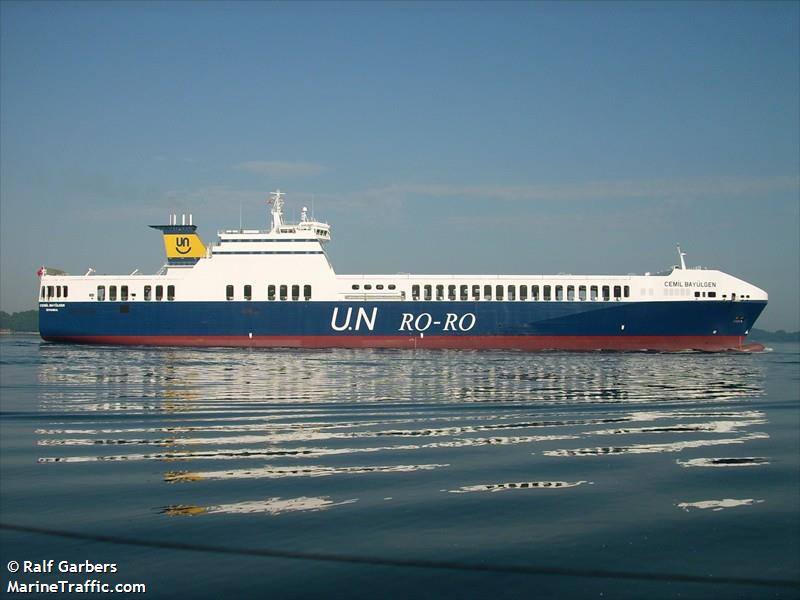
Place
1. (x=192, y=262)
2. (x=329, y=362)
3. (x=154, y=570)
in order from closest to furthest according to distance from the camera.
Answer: (x=154, y=570)
(x=329, y=362)
(x=192, y=262)

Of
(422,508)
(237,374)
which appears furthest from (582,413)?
(237,374)

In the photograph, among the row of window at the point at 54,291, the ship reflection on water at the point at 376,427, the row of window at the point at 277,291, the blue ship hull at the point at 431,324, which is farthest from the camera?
the row of window at the point at 54,291

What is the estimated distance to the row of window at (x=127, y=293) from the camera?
151ft

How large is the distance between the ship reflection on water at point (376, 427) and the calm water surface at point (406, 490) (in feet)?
0.18

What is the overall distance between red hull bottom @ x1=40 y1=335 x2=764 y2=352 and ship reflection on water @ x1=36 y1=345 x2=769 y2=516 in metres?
20.7

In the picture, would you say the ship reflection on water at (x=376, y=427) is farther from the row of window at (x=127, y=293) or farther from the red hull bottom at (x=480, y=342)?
the row of window at (x=127, y=293)

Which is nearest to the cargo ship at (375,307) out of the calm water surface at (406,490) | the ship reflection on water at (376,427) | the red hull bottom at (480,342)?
the red hull bottom at (480,342)

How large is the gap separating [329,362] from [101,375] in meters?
10.1

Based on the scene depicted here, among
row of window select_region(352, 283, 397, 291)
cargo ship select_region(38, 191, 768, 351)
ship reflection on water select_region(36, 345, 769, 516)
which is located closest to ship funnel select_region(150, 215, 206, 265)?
cargo ship select_region(38, 191, 768, 351)

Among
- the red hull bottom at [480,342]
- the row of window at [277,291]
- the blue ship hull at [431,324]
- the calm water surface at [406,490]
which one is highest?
the row of window at [277,291]

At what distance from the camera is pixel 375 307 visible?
44.8m

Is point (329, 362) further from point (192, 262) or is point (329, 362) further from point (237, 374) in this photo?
point (192, 262)

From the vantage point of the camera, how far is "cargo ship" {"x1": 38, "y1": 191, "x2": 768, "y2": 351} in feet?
144

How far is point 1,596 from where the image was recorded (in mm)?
4988
